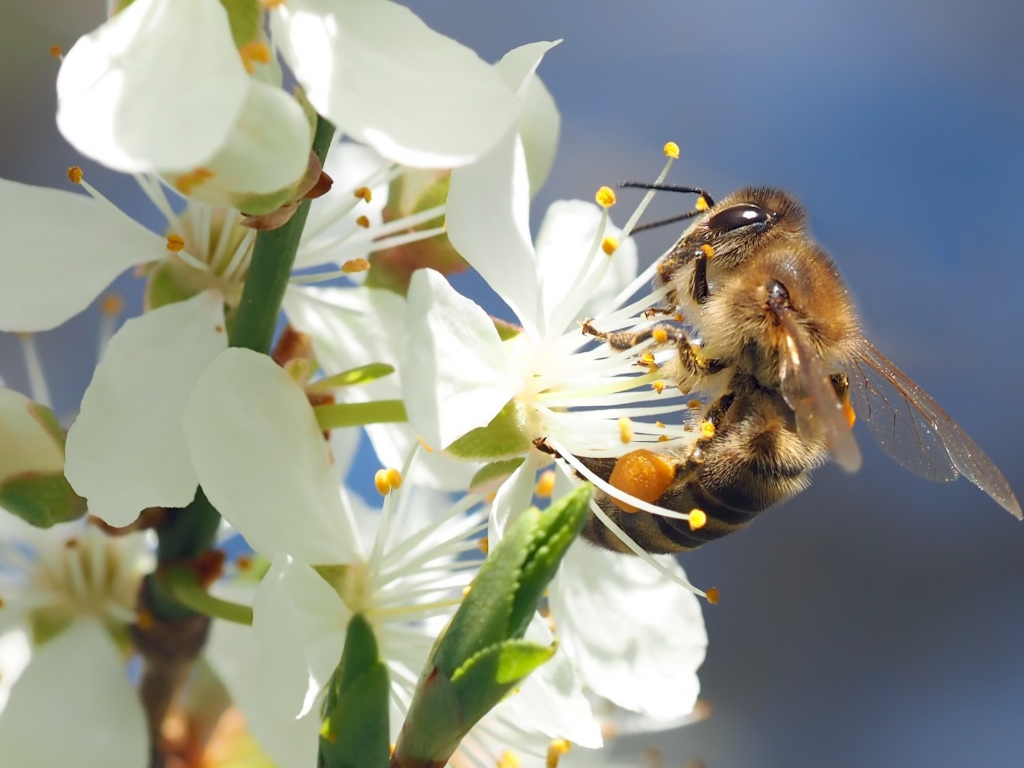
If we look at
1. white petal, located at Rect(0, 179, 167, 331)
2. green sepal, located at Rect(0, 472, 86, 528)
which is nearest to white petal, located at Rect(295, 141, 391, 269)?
white petal, located at Rect(0, 179, 167, 331)

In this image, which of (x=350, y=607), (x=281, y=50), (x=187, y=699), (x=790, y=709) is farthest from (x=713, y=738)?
(x=281, y=50)

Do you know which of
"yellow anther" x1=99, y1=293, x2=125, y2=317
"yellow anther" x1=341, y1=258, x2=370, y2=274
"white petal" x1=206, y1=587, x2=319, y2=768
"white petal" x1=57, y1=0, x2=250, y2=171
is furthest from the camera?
"yellow anther" x1=99, y1=293, x2=125, y2=317

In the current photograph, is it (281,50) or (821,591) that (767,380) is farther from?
(821,591)

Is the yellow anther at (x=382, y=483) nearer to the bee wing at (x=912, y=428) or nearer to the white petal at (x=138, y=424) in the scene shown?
the white petal at (x=138, y=424)

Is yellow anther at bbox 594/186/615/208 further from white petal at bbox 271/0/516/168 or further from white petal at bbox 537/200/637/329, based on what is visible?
white petal at bbox 271/0/516/168

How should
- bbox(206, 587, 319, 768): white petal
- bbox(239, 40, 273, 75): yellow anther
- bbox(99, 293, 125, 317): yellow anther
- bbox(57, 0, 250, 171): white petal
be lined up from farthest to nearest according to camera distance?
bbox(99, 293, 125, 317): yellow anther, bbox(206, 587, 319, 768): white petal, bbox(239, 40, 273, 75): yellow anther, bbox(57, 0, 250, 171): white petal

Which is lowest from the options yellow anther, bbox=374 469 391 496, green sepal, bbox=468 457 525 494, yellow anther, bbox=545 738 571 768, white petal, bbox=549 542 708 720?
yellow anther, bbox=545 738 571 768
